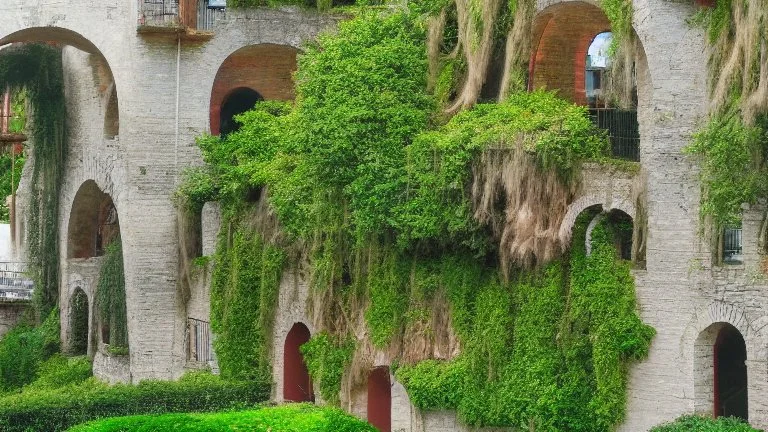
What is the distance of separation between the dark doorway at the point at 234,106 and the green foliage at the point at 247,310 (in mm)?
5720

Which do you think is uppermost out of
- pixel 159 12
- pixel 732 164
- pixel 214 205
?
pixel 159 12

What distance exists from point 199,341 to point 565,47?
9.60 metres

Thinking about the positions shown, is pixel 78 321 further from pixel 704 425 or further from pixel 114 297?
pixel 704 425

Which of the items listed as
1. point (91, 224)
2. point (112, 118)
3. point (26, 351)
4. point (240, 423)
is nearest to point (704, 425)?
point (240, 423)

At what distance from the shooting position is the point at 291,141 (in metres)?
29.3

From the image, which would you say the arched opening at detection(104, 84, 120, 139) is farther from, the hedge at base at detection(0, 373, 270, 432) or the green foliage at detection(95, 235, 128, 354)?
the hedge at base at detection(0, 373, 270, 432)

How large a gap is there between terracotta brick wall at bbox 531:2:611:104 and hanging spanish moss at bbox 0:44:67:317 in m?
13.6

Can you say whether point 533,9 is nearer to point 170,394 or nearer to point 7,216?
point 170,394

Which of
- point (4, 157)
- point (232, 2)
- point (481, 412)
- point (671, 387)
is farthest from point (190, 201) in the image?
point (4, 157)

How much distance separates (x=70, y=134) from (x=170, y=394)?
10670 mm

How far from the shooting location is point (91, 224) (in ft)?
129

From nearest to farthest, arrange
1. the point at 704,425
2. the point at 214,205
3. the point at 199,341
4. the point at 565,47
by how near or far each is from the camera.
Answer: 1. the point at 704,425
2. the point at 565,47
3. the point at 214,205
4. the point at 199,341

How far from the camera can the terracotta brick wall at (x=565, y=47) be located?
29188 millimetres

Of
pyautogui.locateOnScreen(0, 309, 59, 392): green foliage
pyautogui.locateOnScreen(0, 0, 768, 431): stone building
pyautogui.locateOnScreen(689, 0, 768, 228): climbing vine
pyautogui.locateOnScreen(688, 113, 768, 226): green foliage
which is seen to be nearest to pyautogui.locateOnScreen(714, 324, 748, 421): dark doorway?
pyautogui.locateOnScreen(0, 0, 768, 431): stone building
